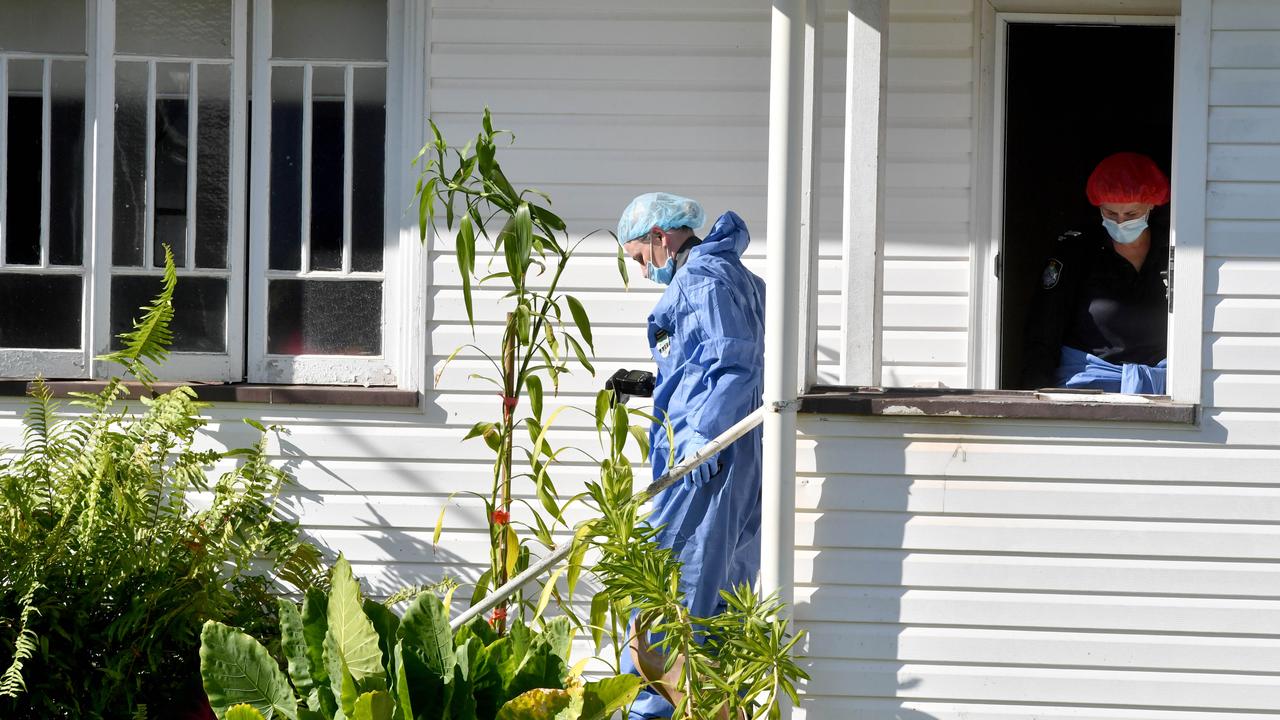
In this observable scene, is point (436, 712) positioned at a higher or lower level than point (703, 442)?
lower

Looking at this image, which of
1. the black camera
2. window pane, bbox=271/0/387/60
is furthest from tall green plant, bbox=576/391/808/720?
window pane, bbox=271/0/387/60

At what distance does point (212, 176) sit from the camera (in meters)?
5.62

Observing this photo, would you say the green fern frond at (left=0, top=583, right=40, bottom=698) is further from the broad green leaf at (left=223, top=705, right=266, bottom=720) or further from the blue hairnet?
the blue hairnet

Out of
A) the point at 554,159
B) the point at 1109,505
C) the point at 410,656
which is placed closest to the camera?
the point at 410,656

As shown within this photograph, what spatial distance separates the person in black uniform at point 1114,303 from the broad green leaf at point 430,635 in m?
2.81

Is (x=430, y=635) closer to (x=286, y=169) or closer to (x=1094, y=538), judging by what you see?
(x=1094, y=538)

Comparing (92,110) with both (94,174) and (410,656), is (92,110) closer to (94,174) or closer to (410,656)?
(94,174)

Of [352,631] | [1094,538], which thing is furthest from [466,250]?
[1094,538]

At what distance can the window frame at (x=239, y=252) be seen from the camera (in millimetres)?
5543

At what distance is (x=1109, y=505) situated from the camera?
14.4 ft

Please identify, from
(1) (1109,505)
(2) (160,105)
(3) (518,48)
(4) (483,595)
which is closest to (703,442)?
(4) (483,595)

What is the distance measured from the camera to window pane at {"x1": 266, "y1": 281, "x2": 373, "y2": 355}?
18.3 feet

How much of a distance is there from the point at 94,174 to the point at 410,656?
2.98 meters

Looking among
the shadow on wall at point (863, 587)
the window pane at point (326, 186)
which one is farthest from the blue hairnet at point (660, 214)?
the window pane at point (326, 186)
